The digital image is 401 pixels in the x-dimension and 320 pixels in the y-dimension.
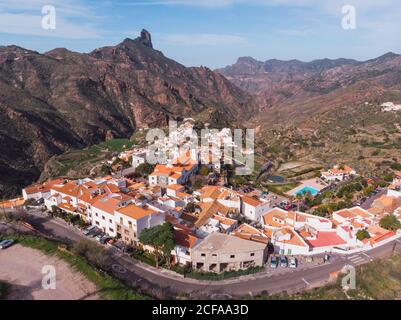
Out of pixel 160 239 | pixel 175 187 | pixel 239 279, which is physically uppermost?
pixel 175 187

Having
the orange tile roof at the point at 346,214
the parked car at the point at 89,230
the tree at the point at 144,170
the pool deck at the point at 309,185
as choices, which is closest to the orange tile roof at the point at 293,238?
the orange tile roof at the point at 346,214

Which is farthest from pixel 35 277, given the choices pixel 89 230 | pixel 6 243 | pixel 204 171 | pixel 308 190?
pixel 308 190

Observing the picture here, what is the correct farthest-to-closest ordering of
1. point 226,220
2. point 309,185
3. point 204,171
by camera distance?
point 309,185, point 204,171, point 226,220

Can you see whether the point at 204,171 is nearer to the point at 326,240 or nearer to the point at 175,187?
the point at 175,187

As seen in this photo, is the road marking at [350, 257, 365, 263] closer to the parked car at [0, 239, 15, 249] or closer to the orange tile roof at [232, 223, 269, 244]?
the orange tile roof at [232, 223, 269, 244]

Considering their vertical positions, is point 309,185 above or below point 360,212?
below

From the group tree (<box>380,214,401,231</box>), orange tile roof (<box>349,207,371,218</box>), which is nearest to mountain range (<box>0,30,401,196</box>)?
orange tile roof (<box>349,207,371,218</box>)
